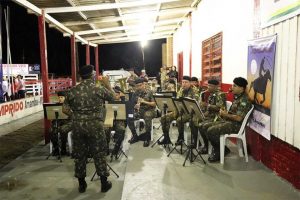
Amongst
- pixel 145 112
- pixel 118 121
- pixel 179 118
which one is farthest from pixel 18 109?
pixel 179 118

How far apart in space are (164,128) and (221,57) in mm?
2548

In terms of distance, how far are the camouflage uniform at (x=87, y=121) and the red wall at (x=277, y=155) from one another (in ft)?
8.32

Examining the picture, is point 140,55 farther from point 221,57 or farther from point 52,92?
point 221,57

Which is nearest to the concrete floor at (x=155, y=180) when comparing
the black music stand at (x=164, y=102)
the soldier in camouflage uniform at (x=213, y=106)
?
the soldier in camouflage uniform at (x=213, y=106)

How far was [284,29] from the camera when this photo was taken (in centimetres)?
470

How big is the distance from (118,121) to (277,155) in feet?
10.5

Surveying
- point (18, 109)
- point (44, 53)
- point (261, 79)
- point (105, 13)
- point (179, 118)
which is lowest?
point (18, 109)

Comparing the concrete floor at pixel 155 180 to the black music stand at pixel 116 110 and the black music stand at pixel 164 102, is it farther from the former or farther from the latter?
the black music stand at pixel 164 102

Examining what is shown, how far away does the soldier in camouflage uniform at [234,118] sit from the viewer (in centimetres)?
585

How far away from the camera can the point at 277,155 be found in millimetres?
5043

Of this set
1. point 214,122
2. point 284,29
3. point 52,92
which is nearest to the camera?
point 284,29

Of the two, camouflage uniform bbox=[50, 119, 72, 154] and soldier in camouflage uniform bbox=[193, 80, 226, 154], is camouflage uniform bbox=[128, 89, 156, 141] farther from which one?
camouflage uniform bbox=[50, 119, 72, 154]

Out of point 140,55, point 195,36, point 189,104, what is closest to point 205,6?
point 195,36

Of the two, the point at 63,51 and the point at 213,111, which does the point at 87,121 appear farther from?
the point at 63,51
